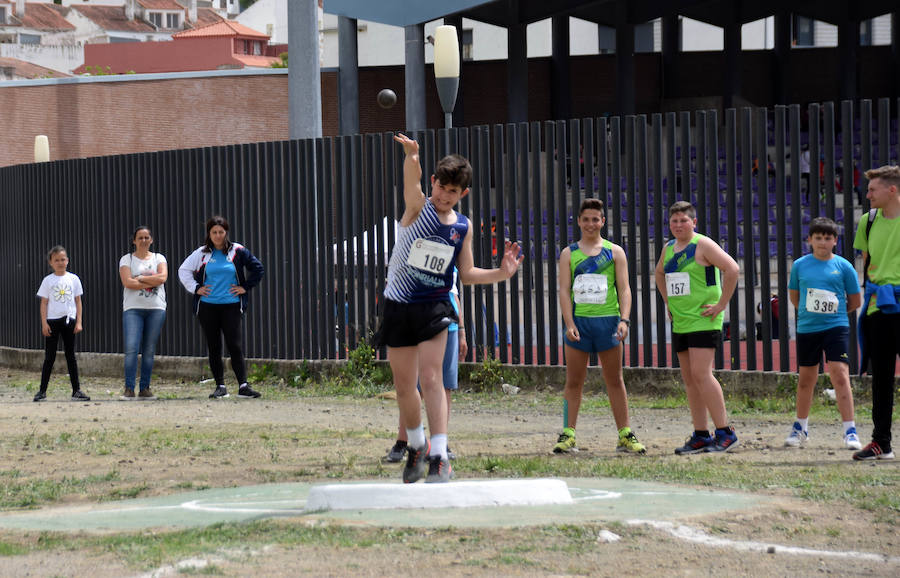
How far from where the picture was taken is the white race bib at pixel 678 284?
879 cm

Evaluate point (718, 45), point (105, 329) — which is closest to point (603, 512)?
point (105, 329)

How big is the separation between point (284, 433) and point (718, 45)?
46.5 meters

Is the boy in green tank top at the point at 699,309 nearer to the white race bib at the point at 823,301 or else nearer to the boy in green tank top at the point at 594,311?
the boy in green tank top at the point at 594,311

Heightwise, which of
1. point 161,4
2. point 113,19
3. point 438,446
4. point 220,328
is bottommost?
point 438,446

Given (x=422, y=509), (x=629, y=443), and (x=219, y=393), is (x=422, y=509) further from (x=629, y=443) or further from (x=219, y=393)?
(x=219, y=393)

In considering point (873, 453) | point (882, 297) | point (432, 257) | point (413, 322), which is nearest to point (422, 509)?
point (413, 322)

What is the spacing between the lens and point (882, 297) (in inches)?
321

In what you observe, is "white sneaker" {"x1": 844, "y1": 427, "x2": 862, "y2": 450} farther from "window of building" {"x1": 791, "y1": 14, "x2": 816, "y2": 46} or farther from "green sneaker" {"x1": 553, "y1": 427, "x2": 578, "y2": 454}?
"window of building" {"x1": 791, "y1": 14, "x2": 816, "y2": 46}

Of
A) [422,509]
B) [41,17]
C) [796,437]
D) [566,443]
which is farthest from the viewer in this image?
[41,17]

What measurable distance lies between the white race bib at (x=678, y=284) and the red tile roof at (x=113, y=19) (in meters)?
111

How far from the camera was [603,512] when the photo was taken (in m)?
6.06

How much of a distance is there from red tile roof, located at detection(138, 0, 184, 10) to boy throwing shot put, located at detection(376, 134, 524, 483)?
4583 inches

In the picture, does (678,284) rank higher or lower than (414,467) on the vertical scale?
higher

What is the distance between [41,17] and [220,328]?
104m
